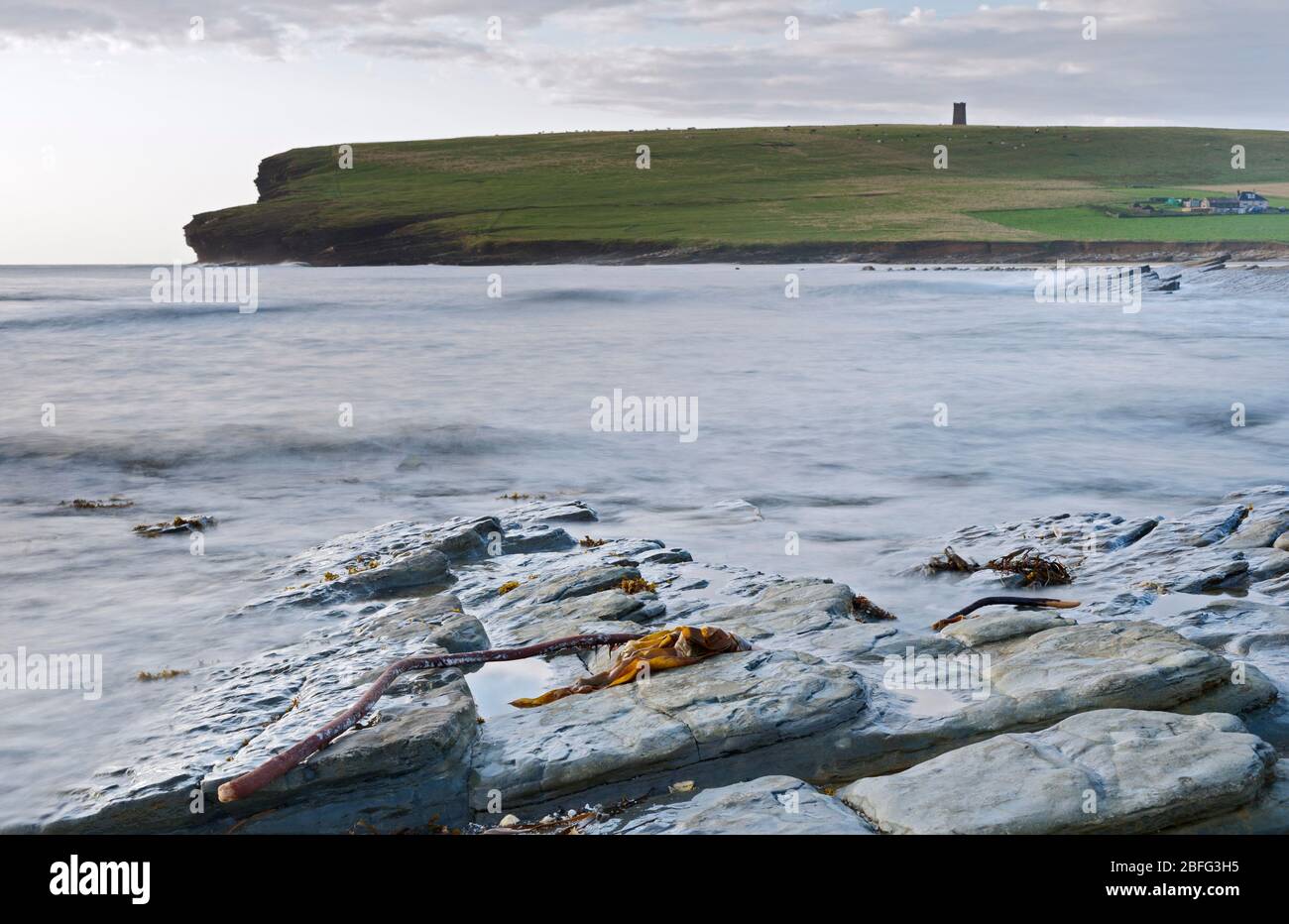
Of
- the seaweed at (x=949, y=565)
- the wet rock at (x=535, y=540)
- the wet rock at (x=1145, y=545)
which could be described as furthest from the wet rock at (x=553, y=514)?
the seaweed at (x=949, y=565)

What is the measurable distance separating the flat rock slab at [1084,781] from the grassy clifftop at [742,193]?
7497 centimetres

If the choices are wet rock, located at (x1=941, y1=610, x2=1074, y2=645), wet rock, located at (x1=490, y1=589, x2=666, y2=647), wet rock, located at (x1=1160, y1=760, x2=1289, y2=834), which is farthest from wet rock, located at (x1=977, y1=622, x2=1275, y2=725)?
wet rock, located at (x1=490, y1=589, x2=666, y2=647)

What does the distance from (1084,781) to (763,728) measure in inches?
67.6

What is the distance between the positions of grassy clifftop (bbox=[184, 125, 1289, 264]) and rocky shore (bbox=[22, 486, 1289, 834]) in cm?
7330

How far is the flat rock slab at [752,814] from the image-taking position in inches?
211

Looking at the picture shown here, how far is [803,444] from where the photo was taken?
66.0ft

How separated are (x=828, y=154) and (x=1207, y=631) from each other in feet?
492

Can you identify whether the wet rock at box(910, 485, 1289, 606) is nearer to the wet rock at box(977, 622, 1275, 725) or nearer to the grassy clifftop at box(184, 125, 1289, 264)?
the wet rock at box(977, 622, 1275, 725)
